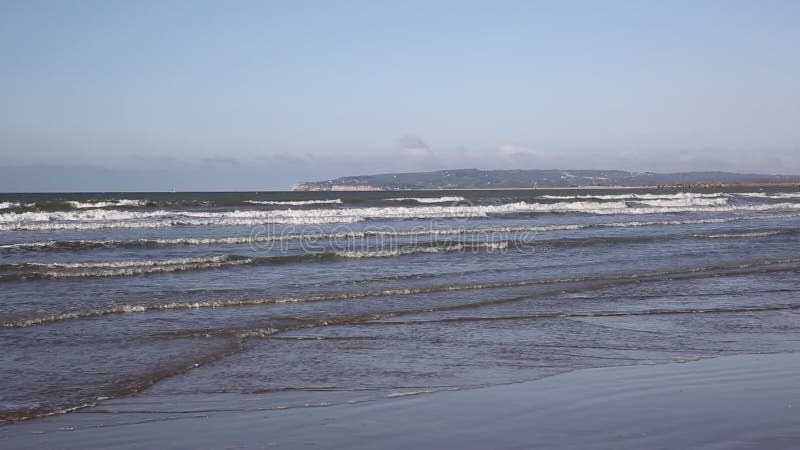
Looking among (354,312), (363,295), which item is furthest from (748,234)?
(354,312)

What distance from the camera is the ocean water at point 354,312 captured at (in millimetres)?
8375

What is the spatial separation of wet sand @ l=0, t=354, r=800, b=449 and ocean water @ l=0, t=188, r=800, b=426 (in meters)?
0.39

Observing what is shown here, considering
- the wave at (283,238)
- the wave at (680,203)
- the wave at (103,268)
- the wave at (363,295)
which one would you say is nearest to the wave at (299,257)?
the wave at (103,268)

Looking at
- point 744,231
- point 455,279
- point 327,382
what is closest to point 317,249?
point 455,279

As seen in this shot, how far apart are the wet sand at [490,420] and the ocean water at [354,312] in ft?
1.29

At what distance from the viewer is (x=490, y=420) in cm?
663

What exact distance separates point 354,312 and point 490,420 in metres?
6.46

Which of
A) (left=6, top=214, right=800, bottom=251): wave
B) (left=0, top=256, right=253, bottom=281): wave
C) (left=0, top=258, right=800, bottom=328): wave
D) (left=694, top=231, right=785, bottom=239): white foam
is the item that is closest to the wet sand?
(left=0, top=258, right=800, bottom=328): wave

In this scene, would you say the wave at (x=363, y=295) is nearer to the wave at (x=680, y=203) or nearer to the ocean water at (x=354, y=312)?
the ocean water at (x=354, y=312)

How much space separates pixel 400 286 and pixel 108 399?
29.8ft

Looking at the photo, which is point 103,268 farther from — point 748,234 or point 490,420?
point 748,234

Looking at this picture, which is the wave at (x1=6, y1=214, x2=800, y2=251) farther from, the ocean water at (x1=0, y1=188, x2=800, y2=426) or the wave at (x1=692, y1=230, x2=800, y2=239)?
the wave at (x1=692, y1=230, x2=800, y2=239)

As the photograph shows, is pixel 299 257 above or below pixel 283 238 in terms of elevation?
below

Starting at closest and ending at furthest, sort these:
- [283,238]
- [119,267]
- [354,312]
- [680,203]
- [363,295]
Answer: [354,312] < [363,295] < [119,267] < [283,238] < [680,203]
